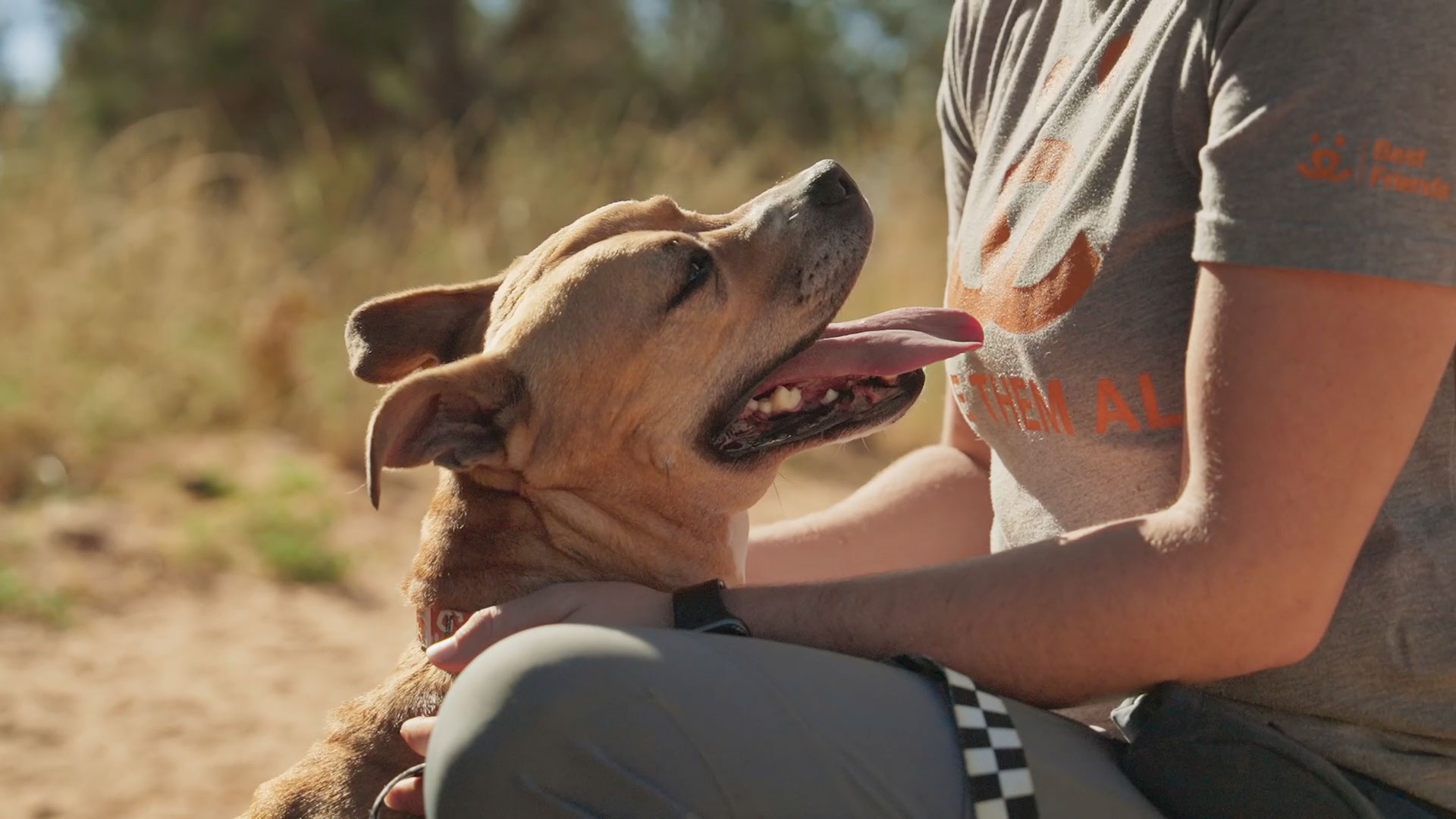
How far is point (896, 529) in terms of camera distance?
311cm

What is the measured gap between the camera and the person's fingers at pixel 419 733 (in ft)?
7.72

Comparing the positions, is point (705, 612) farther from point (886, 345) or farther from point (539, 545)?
point (886, 345)

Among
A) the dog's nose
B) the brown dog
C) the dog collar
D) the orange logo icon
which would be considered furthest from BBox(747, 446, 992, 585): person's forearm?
the orange logo icon

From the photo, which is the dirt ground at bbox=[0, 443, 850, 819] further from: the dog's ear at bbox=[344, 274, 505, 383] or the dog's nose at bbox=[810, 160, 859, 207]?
the dog's ear at bbox=[344, 274, 505, 383]

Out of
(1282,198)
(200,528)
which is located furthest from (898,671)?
(200,528)

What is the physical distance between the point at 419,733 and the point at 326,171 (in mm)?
8376

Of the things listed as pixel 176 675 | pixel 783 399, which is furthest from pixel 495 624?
pixel 176 675

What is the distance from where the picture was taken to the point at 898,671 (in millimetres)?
2105

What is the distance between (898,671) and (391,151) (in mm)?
13621

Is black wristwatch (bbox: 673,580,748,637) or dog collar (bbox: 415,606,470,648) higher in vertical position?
dog collar (bbox: 415,606,470,648)

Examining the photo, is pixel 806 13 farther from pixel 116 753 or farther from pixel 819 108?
pixel 116 753

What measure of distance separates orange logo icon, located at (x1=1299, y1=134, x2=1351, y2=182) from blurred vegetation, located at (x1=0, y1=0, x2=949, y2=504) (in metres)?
5.27

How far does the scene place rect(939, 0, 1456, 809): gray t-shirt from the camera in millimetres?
1825

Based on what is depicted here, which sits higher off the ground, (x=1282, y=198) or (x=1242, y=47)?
(x=1242, y=47)
